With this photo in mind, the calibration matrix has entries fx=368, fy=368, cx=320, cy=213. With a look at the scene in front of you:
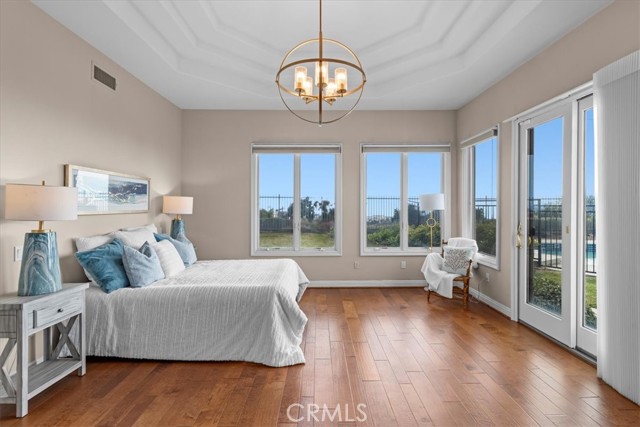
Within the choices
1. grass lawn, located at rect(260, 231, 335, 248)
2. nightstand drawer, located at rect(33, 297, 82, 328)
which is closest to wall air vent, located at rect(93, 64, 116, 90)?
nightstand drawer, located at rect(33, 297, 82, 328)

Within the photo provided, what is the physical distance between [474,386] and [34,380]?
10.1ft

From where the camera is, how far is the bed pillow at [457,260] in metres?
4.89

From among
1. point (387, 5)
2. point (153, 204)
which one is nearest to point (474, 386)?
point (387, 5)

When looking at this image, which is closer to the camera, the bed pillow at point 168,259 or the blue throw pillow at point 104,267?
the blue throw pillow at point 104,267

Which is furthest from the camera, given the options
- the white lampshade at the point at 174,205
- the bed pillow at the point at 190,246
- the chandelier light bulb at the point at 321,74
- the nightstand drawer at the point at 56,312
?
the white lampshade at the point at 174,205

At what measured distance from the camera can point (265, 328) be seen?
Answer: 3.10 m

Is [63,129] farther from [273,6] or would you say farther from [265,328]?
[265,328]

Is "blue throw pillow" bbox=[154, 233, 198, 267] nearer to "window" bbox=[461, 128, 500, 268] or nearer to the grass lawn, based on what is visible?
the grass lawn

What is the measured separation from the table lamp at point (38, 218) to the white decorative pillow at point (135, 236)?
1.20 m

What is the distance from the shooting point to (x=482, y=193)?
528cm

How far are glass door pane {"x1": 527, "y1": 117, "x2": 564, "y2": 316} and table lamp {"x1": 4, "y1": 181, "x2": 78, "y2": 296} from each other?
4.23 metres

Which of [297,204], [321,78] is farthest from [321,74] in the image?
[297,204]

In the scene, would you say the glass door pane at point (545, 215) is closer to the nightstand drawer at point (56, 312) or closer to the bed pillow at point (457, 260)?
the bed pillow at point (457, 260)

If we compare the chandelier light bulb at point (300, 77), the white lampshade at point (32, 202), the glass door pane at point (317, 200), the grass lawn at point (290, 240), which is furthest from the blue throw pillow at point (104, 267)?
the glass door pane at point (317, 200)
